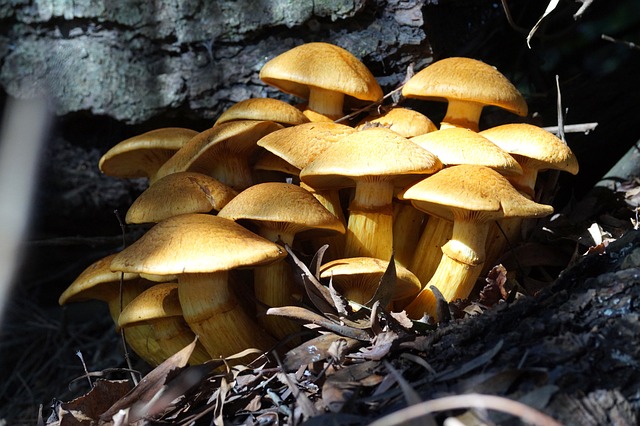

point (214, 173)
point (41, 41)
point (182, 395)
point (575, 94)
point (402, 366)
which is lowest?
point (182, 395)

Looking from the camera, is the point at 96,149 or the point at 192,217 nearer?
the point at 192,217

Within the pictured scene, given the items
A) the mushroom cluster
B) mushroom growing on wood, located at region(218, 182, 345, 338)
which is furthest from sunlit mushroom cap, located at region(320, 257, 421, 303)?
mushroom growing on wood, located at region(218, 182, 345, 338)

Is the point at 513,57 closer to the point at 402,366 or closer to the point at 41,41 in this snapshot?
the point at 402,366

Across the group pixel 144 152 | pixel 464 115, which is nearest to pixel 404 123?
pixel 464 115

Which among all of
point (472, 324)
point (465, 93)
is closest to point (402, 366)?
point (472, 324)

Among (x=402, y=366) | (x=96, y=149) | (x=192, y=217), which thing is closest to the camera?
(x=402, y=366)

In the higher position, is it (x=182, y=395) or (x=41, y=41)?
(x=41, y=41)

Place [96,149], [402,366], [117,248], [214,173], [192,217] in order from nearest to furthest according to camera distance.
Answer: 1. [402,366]
2. [192,217]
3. [214,173]
4. [96,149]
5. [117,248]
